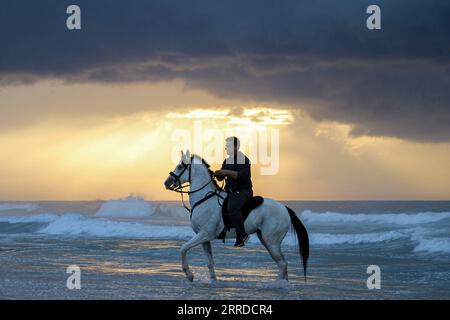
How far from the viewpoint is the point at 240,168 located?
11.7 meters

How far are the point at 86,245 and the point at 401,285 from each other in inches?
528

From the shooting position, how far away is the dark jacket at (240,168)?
11.7 m

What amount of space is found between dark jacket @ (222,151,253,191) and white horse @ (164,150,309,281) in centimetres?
38

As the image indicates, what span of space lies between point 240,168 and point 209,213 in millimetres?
966

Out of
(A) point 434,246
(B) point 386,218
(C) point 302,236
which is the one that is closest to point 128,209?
(B) point 386,218

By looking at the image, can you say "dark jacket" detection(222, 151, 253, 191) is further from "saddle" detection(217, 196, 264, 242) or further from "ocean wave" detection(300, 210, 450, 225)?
"ocean wave" detection(300, 210, 450, 225)

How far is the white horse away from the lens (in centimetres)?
1182

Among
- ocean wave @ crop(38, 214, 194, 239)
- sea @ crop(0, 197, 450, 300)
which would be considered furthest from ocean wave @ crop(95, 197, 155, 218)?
sea @ crop(0, 197, 450, 300)

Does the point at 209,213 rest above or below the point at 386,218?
above

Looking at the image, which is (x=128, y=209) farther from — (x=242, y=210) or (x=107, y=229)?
(x=242, y=210)

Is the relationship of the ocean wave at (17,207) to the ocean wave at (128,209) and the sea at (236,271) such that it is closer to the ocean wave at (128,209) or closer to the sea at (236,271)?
the ocean wave at (128,209)
